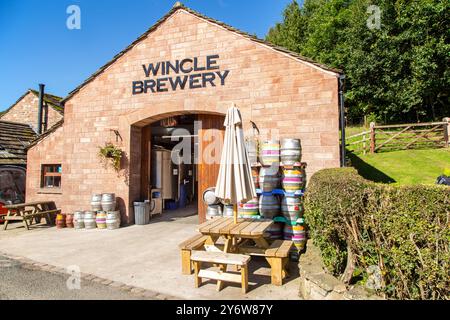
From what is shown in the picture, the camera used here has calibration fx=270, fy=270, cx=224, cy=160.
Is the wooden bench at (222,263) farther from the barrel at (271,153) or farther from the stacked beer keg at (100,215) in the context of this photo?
the stacked beer keg at (100,215)

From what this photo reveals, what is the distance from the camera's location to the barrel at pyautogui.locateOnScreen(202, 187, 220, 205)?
7.64m

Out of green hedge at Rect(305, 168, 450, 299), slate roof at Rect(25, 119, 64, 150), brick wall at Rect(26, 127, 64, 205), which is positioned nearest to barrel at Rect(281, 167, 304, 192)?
green hedge at Rect(305, 168, 450, 299)

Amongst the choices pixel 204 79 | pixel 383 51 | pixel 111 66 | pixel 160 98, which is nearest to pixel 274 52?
pixel 204 79

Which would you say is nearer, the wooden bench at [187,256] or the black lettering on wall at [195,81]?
the wooden bench at [187,256]

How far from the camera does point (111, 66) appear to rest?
924cm

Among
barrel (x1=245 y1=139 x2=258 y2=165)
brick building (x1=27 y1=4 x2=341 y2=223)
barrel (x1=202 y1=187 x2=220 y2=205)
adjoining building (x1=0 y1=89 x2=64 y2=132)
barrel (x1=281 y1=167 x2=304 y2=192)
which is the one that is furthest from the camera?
adjoining building (x1=0 y1=89 x2=64 y2=132)

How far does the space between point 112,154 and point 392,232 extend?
785 centimetres

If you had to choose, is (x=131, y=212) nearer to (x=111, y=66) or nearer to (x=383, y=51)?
(x=111, y=66)

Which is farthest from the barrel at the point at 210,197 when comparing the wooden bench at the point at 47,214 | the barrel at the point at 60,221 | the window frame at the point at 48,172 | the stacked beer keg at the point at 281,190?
the window frame at the point at 48,172

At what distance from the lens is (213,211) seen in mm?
7539

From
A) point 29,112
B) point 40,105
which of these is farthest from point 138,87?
point 29,112

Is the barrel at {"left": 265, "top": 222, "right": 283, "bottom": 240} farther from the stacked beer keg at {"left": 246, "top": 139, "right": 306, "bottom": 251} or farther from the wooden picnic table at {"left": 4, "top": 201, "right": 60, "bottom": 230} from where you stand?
the wooden picnic table at {"left": 4, "top": 201, "right": 60, "bottom": 230}

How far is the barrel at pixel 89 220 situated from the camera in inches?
332

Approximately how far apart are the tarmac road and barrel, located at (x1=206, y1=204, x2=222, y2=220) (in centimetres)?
370
